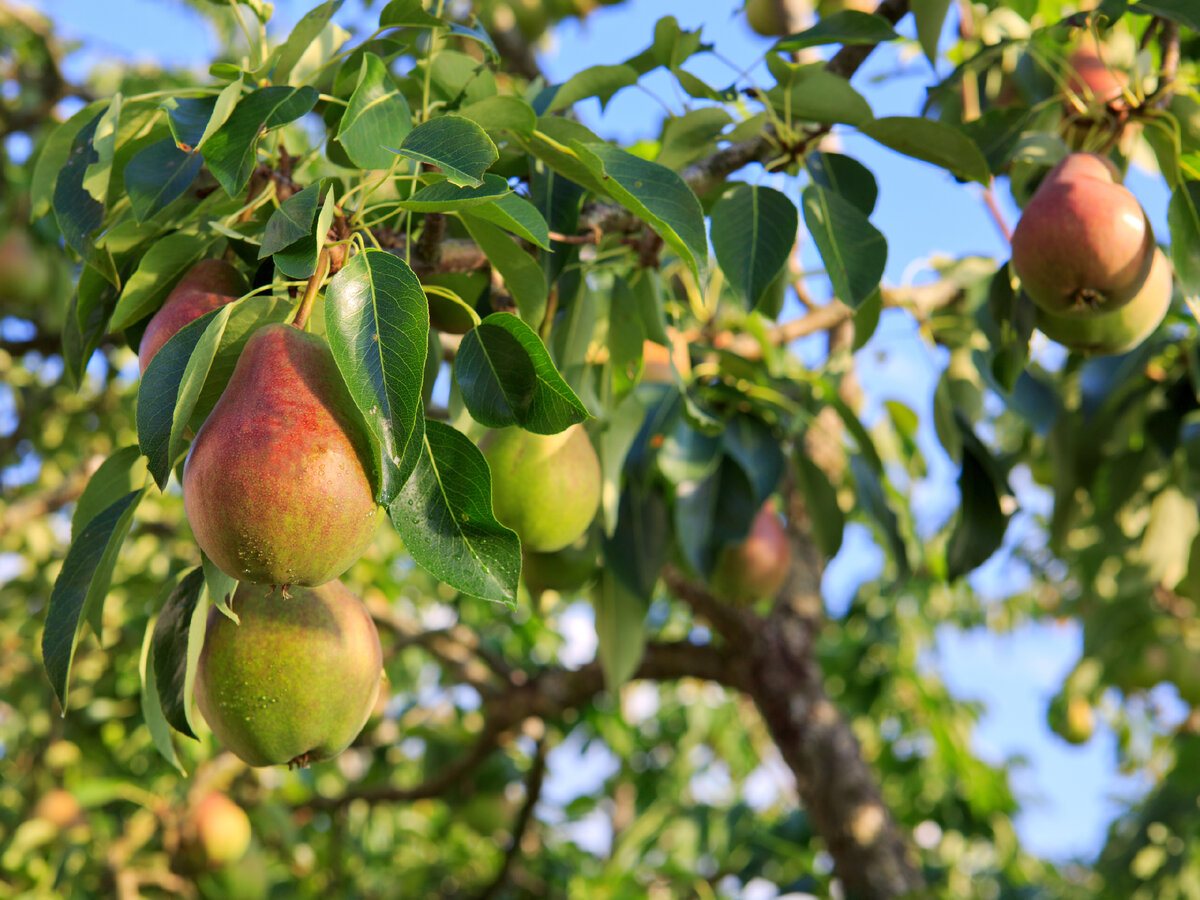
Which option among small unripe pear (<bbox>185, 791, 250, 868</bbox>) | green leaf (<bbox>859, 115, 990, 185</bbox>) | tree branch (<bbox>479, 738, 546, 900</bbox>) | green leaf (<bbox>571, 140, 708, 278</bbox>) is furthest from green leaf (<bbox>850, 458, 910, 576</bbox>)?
small unripe pear (<bbox>185, 791, 250, 868</bbox>)

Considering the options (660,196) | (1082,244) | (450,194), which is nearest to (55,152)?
(450,194)

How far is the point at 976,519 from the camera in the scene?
5.35 feet

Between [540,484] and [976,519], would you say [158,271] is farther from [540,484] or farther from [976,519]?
[976,519]

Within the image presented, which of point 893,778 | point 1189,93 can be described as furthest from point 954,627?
point 1189,93

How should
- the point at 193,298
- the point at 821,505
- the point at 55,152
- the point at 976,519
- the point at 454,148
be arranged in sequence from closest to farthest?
the point at 454,148 < the point at 193,298 < the point at 55,152 < the point at 976,519 < the point at 821,505

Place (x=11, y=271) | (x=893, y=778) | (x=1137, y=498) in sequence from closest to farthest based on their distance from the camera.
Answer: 1. (x=1137, y=498)
2. (x=11, y=271)
3. (x=893, y=778)

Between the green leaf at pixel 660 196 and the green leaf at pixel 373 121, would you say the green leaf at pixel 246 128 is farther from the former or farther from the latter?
the green leaf at pixel 660 196

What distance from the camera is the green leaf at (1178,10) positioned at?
112cm

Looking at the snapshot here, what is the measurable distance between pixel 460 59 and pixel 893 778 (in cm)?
301

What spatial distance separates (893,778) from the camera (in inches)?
137

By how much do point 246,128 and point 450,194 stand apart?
207 millimetres

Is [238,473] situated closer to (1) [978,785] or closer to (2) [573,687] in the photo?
(2) [573,687]

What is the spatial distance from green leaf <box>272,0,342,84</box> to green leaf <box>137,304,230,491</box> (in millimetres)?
358

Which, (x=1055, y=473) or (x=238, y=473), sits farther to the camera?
(x=1055, y=473)
